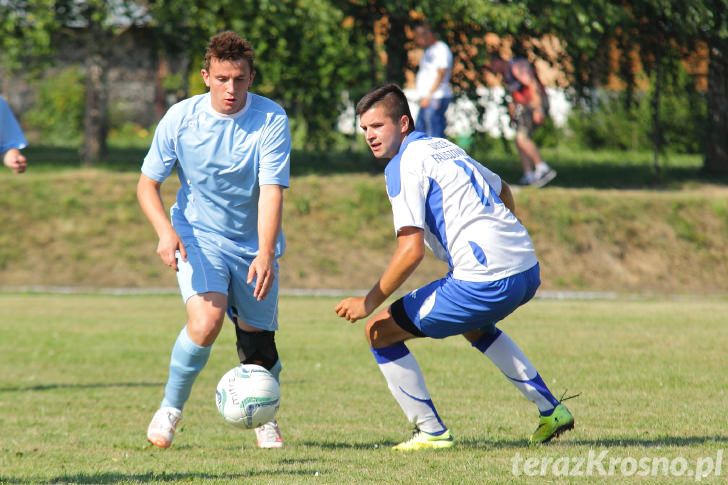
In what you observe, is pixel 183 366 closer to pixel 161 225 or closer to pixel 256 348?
pixel 256 348

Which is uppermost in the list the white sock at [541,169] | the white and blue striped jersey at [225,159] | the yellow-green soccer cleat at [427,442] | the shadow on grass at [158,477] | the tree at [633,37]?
the white and blue striped jersey at [225,159]

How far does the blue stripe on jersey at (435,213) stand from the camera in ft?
18.0

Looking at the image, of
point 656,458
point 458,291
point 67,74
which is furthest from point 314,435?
point 67,74

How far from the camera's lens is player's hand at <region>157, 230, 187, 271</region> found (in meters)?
5.80

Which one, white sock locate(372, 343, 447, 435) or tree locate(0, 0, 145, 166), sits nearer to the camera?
white sock locate(372, 343, 447, 435)

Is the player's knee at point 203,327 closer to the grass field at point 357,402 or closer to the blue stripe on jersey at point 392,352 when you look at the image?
the grass field at point 357,402

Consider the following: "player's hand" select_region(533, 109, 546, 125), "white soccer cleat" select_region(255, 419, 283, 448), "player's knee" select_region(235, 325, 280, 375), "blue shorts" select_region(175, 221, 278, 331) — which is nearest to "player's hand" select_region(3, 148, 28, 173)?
"blue shorts" select_region(175, 221, 278, 331)

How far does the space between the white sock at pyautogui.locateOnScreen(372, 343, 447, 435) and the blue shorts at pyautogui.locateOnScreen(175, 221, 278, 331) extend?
0.86 m

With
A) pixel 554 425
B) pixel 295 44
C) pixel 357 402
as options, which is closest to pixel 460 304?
pixel 554 425

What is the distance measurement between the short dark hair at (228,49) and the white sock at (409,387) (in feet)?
6.21

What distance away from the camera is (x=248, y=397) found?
19.3ft

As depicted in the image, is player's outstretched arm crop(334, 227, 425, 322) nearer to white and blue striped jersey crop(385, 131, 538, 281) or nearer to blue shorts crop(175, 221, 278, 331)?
white and blue striped jersey crop(385, 131, 538, 281)

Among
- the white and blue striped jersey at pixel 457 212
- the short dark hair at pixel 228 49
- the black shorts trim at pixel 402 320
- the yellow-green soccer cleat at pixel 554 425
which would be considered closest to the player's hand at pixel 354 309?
the black shorts trim at pixel 402 320

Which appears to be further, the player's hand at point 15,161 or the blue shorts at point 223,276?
the player's hand at point 15,161
